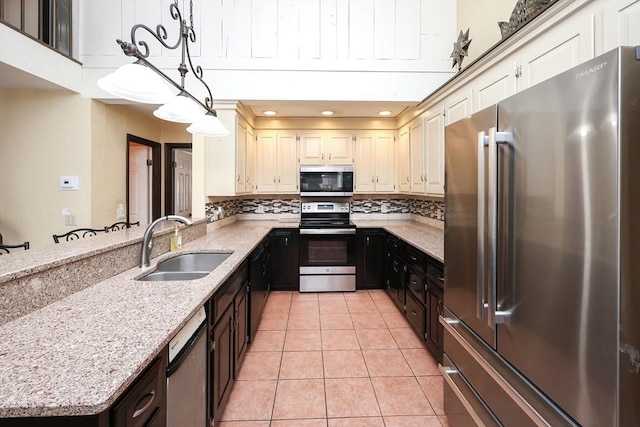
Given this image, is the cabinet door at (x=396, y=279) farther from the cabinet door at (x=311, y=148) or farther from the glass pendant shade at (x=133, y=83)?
the glass pendant shade at (x=133, y=83)

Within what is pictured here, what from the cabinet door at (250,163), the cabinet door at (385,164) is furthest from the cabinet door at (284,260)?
the cabinet door at (385,164)

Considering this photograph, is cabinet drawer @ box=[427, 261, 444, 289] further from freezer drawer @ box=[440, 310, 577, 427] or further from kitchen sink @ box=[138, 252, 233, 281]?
kitchen sink @ box=[138, 252, 233, 281]

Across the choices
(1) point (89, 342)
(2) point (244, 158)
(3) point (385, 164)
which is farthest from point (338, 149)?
(1) point (89, 342)

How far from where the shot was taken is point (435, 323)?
2346 mm

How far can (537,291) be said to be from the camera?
39.6 inches

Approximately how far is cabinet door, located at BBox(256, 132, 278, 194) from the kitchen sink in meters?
2.05

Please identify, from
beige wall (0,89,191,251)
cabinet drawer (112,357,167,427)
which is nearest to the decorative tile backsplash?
beige wall (0,89,191,251)

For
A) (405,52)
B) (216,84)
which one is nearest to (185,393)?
(216,84)

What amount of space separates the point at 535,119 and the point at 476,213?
46 centimetres

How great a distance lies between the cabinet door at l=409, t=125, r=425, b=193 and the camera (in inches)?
138

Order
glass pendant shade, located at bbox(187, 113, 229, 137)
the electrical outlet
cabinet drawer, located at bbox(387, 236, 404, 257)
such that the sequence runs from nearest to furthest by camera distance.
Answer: glass pendant shade, located at bbox(187, 113, 229, 137) < cabinet drawer, located at bbox(387, 236, 404, 257) < the electrical outlet

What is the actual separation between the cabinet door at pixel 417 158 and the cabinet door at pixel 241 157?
6.88 feet

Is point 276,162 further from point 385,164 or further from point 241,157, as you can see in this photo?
point 385,164

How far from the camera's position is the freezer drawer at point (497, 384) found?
3.21ft
